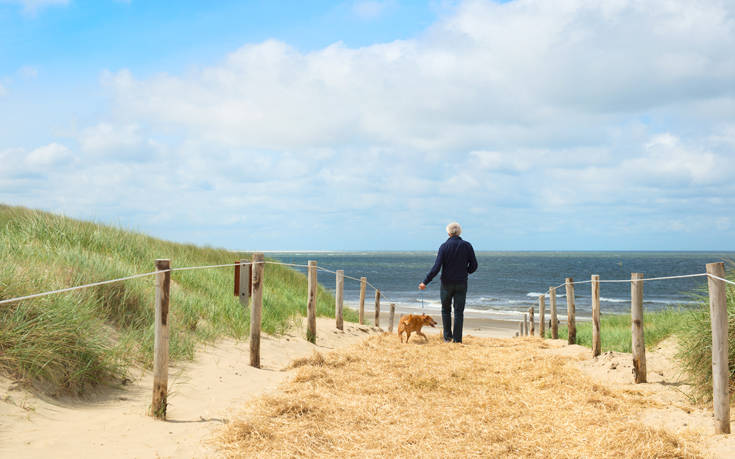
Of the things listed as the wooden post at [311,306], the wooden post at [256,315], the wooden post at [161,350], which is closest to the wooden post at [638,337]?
the wooden post at [256,315]

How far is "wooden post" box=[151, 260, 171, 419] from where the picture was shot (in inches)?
204

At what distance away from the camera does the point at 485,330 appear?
2520 cm

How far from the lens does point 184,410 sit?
554 cm

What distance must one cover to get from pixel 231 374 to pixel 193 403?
141 centimetres

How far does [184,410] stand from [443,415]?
2698 millimetres

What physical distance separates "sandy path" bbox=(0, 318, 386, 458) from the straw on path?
0.39 metres

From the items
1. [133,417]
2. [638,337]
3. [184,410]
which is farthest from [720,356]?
[133,417]

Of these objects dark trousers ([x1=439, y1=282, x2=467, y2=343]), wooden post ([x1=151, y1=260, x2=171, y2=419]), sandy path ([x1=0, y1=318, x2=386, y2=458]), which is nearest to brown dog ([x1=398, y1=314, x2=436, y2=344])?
dark trousers ([x1=439, y1=282, x2=467, y2=343])

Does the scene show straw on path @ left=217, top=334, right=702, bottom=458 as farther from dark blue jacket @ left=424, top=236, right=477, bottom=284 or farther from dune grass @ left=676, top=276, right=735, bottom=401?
dark blue jacket @ left=424, top=236, right=477, bottom=284

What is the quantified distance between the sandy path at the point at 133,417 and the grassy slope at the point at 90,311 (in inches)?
11.4

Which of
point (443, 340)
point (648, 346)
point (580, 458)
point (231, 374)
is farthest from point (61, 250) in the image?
point (648, 346)

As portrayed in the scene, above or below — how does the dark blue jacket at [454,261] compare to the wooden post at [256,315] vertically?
above

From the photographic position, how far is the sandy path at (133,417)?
424 cm

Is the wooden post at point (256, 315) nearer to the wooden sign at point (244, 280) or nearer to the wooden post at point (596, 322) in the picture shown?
the wooden sign at point (244, 280)
